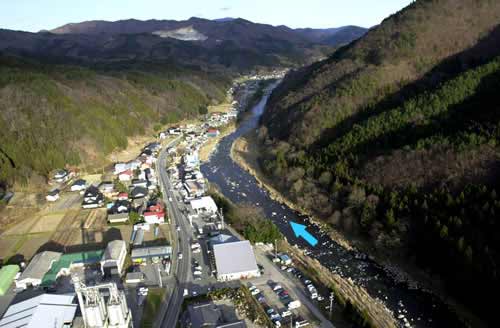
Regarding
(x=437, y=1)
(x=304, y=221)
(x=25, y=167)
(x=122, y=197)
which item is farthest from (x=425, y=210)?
(x=437, y=1)

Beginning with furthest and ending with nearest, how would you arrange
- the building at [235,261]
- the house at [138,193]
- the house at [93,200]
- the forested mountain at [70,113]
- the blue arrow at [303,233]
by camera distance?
the forested mountain at [70,113] → the house at [138,193] → the house at [93,200] → the blue arrow at [303,233] → the building at [235,261]

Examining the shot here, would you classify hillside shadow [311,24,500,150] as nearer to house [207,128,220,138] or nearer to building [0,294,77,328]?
house [207,128,220,138]

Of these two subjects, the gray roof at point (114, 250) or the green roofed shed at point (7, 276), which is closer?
the green roofed shed at point (7, 276)

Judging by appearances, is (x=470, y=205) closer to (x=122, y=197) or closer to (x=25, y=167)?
(x=122, y=197)

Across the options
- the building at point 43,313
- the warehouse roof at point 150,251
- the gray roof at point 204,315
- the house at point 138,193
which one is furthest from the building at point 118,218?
the gray roof at point 204,315

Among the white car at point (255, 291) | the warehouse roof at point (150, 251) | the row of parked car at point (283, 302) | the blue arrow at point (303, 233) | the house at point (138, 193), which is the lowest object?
the row of parked car at point (283, 302)

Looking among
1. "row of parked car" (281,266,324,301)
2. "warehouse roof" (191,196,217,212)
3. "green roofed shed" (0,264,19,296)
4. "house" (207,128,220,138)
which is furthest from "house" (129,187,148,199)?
"house" (207,128,220,138)

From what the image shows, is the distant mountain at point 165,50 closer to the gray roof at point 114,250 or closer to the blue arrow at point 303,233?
the blue arrow at point 303,233
